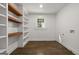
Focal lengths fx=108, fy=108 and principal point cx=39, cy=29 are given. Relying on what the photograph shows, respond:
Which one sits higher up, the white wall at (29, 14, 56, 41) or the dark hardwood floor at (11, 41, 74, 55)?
the white wall at (29, 14, 56, 41)

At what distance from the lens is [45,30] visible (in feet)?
18.9

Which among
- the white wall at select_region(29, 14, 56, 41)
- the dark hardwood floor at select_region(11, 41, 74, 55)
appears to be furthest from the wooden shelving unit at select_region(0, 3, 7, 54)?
the white wall at select_region(29, 14, 56, 41)

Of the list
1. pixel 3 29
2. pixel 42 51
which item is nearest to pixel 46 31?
pixel 42 51

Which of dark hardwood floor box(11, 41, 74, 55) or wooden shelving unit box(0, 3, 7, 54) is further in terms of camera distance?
dark hardwood floor box(11, 41, 74, 55)

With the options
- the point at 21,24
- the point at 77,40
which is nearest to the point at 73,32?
the point at 77,40

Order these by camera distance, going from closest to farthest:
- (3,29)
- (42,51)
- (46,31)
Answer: (3,29) → (42,51) → (46,31)

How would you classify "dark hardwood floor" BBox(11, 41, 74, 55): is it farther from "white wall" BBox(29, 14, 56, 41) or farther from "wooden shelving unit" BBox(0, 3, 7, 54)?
"white wall" BBox(29, 14, 56, 41)

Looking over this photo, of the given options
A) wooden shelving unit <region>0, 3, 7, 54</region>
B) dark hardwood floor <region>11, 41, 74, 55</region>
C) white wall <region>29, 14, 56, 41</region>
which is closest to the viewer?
wooden shelving unit <region>0, 3, 7, 54</region>

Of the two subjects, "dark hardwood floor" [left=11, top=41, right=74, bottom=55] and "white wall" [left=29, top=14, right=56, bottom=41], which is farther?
"white wall" [left=29, top=14, right=56, bottom=41]

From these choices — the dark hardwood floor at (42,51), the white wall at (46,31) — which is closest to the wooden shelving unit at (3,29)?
the dark hardwood floor at (42,51)

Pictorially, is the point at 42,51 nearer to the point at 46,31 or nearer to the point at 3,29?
the point at 3,29

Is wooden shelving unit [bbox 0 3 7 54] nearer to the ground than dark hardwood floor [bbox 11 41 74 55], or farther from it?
farther from it

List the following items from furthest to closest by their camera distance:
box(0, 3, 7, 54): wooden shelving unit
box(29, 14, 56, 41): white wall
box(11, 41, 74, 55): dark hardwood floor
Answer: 1. box(29, 14, 56, 41): white wall
2. box(11, 41, 74, 55): dark hardwood floor
3. box(0, 3, 7, 54): wooden shelving unit

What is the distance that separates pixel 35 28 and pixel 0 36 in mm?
3483
